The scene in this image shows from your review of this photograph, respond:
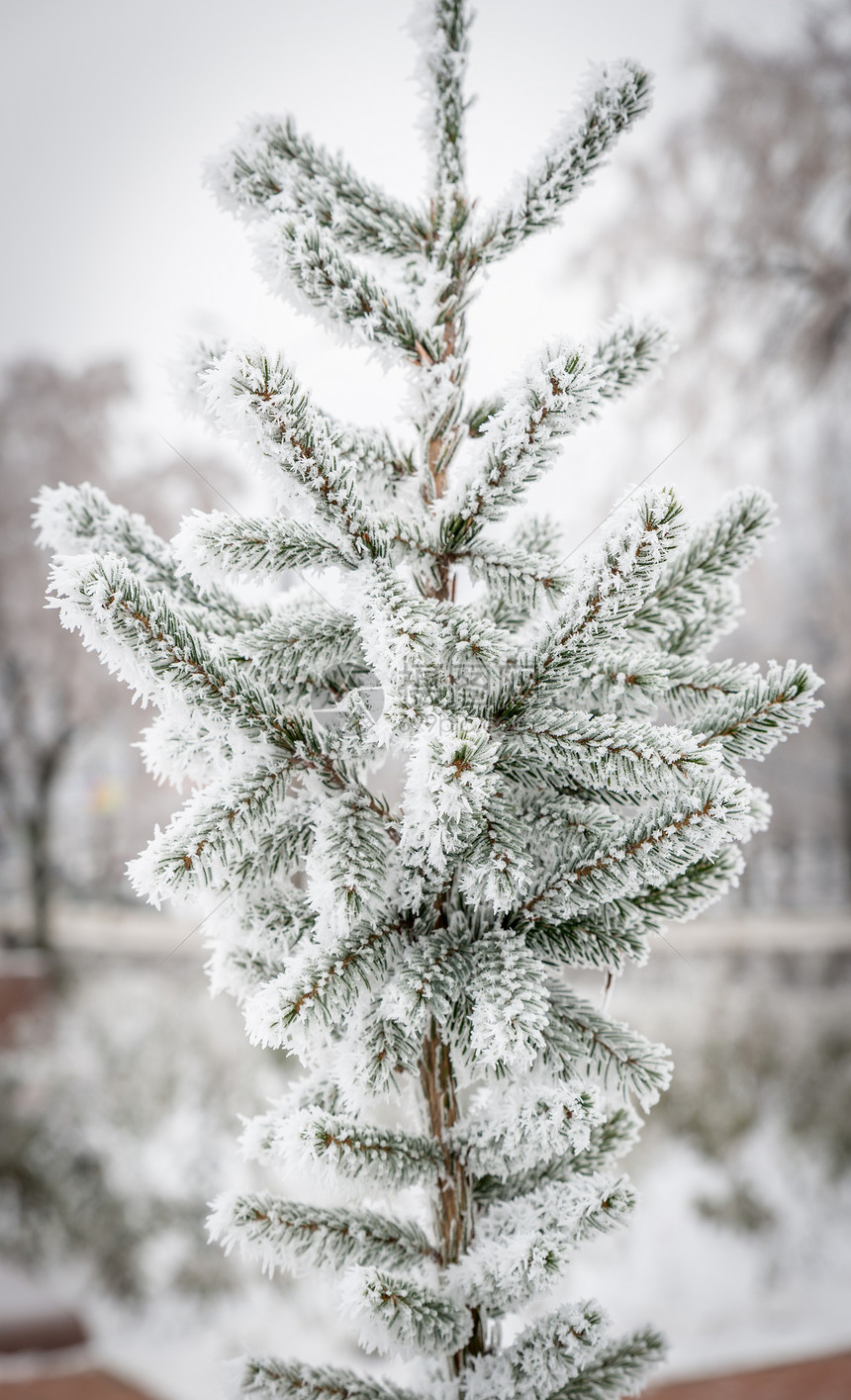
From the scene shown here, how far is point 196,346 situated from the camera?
25.5 inches

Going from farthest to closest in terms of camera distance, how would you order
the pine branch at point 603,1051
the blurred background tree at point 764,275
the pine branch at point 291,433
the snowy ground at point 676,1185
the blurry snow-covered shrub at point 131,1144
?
the blurred background tree at point 764,275 < the blurry snow-covered shrub at point 131,1144 < the snowy ground at point 676,1185 < the pine branch at point 603,1051 < the pine branch at point 291,433

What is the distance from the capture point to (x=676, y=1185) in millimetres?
3473

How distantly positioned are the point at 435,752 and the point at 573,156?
0.41m

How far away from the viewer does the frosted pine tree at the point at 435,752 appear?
520 mm

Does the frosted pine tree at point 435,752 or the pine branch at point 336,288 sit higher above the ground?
the pine branch at point 336,288

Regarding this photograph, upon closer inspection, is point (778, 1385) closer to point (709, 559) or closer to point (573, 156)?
point (709, 559)

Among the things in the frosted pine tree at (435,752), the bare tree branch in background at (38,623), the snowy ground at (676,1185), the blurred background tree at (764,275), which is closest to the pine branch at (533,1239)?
the frosted pine tree at (435,752)

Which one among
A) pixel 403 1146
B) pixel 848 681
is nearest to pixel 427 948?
pixel 403 1146

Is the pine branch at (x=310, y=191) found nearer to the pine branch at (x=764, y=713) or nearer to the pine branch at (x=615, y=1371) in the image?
the pine branch at (x=764, y=713)

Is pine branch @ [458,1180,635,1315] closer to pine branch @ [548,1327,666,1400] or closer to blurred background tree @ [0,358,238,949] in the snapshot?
pine branch @ [548,1327,666,1400]

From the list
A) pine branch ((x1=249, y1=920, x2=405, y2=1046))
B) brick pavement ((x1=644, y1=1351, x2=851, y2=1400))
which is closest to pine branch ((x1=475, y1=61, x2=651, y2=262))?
pine branch ((x1=249, y1=920, x2=405, y2=1046))

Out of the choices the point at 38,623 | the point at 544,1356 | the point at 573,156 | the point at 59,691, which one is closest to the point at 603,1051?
the point at 544,1356

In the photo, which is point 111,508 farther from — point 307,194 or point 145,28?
point 145,28

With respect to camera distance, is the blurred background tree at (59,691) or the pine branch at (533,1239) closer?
the pine branch at (533,1239)
